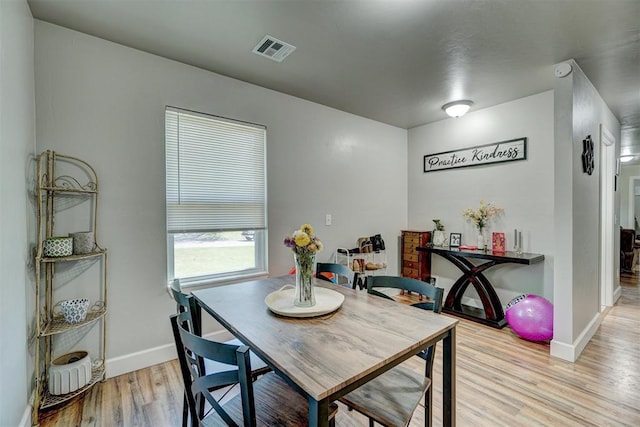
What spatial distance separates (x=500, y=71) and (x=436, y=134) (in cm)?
153

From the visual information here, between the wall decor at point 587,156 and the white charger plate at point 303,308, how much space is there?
104 inches

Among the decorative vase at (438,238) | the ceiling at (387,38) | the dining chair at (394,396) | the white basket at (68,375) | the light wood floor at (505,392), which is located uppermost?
the ceiling at (387,38)

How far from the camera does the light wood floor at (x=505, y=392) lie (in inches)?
72.7

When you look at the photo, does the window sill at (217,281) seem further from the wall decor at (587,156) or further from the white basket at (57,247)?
the wall decor at (587,156)

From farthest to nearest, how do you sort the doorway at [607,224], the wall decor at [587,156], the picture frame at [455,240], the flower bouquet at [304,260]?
the picture frame at [455,240]
the doorway at [607,224]
the wall decor at [587,156]
the flower bouquet at [304,260]

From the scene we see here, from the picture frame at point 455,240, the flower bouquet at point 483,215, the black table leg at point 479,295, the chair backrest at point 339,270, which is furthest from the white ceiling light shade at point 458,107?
the chair backrest at point 339,270

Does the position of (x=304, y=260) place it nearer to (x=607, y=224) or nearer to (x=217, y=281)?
(x=217, y=281)

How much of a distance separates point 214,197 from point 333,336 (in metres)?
1.98

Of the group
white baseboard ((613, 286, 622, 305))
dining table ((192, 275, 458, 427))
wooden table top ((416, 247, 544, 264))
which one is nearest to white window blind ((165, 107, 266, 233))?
dining table ((192, 275, 458, 427))

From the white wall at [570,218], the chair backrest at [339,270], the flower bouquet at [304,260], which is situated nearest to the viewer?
the flower bouquet at [304,260]

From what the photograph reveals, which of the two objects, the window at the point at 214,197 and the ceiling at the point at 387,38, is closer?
the ceiling at the point at 387,38

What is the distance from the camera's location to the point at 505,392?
83.3 inches

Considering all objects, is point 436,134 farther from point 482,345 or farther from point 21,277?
point 21,277

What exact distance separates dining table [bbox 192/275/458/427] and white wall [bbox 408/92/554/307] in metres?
2.60
